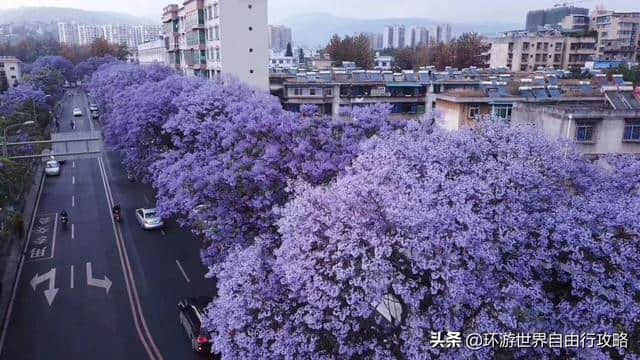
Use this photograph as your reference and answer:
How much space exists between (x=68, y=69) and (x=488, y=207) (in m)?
103

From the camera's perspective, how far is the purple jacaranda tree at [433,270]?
828 cm

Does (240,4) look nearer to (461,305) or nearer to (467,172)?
(467,172)

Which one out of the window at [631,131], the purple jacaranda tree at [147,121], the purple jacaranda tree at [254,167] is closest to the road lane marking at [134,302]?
the purple jacaranda tree at [254,167]

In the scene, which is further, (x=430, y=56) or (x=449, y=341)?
(x=430, y=56)

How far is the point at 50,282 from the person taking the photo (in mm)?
20156

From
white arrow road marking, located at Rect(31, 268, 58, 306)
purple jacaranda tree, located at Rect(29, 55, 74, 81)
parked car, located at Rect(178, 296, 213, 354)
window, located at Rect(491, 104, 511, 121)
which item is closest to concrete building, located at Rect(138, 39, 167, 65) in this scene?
purple jacaranda tree, located at Rect(29, 55, 74, 81)

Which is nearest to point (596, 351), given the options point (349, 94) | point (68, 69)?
point (349, 94)

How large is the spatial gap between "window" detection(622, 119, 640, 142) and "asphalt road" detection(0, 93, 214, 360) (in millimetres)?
17609

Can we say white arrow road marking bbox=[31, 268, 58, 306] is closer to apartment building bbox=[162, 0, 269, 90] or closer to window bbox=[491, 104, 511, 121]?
apartment building bbox=[162, 0, 269, 90]

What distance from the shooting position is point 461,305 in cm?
842

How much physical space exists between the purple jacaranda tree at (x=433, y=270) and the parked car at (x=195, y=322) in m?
5.10

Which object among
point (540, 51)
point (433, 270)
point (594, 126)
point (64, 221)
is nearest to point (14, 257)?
point (64, 221)

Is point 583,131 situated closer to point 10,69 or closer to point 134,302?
point 134,302

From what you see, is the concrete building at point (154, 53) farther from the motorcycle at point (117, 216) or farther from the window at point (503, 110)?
the window at point (503, 110)
